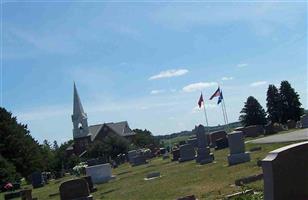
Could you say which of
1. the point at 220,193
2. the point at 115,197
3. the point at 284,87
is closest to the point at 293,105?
the point at 284,87

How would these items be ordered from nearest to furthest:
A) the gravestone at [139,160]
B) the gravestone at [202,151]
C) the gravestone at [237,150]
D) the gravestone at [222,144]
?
the gravestone at [237,150] → the gravestone at [202,151] → the gravestone at [222,144] → the gravestone at [139,160]

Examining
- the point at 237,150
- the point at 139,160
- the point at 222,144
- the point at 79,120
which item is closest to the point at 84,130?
the point at 79,120

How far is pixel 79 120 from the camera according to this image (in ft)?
326

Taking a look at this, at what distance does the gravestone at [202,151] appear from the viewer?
26.6 m

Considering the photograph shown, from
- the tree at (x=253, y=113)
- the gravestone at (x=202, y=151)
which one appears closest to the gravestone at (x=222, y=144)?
the gravestone at (x=202, y=151)

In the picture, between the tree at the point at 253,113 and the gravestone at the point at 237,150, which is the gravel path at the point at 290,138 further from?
the tree at the point at 253,113

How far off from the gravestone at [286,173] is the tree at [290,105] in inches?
2243

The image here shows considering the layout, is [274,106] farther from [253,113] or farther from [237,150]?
[237,150]

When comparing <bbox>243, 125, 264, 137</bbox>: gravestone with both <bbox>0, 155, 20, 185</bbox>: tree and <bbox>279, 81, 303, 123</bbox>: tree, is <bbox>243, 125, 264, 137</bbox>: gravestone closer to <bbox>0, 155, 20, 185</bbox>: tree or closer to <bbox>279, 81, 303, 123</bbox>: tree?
<bbox>279, 81, 303, 123</bbox>: tree

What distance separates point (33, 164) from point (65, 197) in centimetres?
4839

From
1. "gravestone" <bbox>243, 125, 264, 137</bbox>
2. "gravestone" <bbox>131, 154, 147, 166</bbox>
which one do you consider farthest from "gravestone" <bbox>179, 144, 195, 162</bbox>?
"gravestone" <bbox>243, 125, 264, 137</bbox>

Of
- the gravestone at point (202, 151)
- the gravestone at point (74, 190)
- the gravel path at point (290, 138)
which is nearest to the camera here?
the gravestone at point (74, 190)

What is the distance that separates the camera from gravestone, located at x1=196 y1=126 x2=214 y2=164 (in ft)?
87.2

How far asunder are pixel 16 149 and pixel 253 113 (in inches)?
1206
